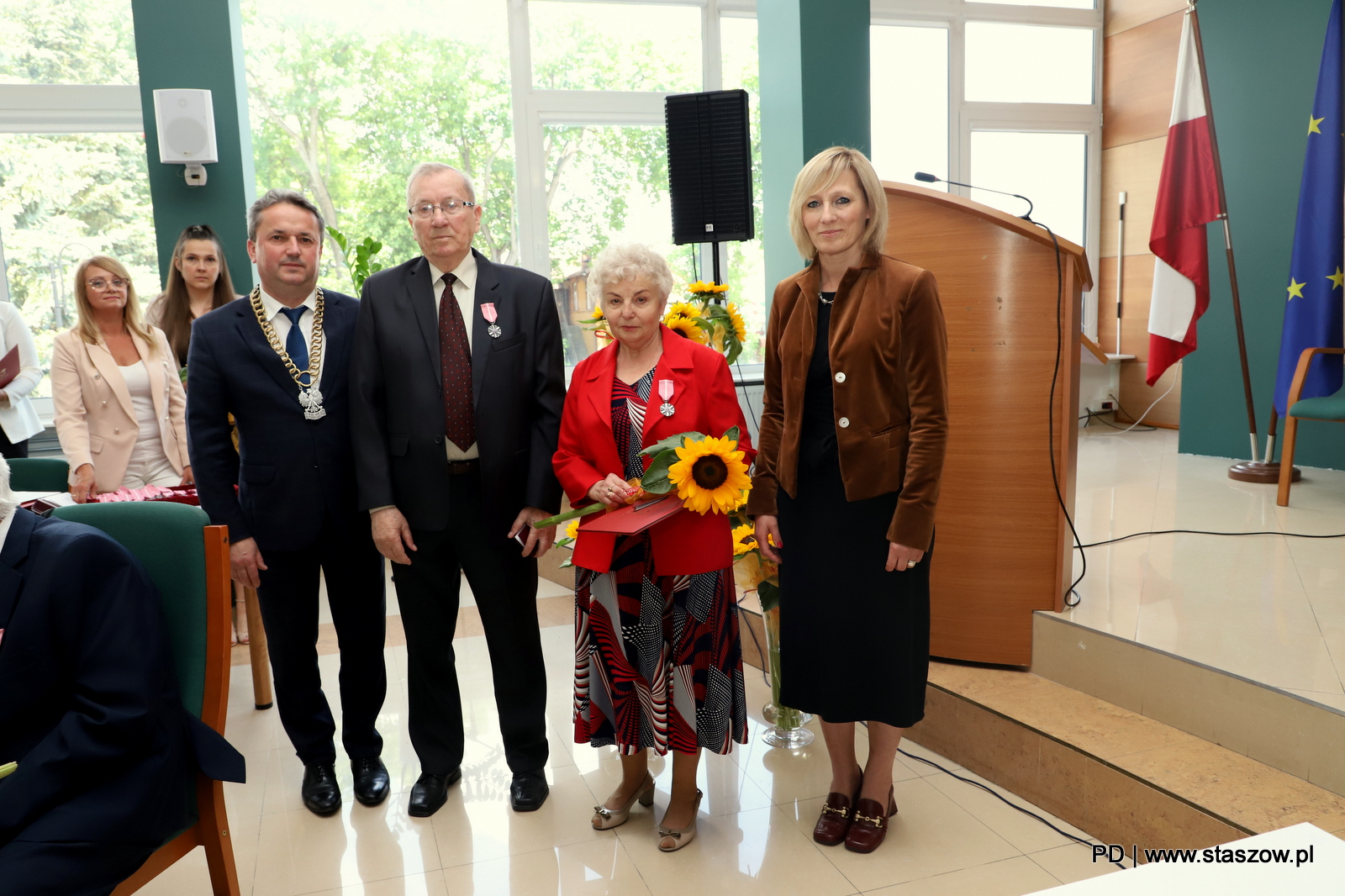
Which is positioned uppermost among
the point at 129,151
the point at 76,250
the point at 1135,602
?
the point at 129,151

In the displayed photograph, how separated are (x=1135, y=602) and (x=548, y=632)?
7.79ft

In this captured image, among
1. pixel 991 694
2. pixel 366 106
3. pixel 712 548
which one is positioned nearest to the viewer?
pixel 712 548

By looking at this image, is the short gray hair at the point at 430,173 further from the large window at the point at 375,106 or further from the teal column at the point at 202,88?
the large window at the point at 375,106

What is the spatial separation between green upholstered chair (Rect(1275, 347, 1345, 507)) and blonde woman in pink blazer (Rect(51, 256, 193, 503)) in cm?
475

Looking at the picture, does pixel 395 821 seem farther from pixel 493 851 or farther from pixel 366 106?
pixel 366 106

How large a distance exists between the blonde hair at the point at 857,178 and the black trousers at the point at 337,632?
1423mm

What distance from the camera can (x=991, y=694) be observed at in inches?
106

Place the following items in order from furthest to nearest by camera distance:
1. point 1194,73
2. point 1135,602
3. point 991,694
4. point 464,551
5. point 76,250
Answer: point 76,250 < point 1194,73 < point 1135,602 < point 991,694 < point 464,551

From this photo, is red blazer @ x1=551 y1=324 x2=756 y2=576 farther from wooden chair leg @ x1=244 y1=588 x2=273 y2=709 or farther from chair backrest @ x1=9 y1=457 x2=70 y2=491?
chair backrest @ x1=9 y1=457 x2=70 y2=491

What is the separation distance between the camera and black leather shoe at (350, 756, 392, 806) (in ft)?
8.46

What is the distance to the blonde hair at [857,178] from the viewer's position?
206cm

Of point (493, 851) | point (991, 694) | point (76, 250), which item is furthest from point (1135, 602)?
point (76, 250)

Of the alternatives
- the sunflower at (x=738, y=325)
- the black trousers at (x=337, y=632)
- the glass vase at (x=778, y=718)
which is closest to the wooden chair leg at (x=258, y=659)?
the black trousers at (x=337, y=632)

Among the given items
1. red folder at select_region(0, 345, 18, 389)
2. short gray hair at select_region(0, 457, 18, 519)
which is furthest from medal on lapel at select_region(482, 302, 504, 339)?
red folder at select_region(0, 345, 18, 389)
